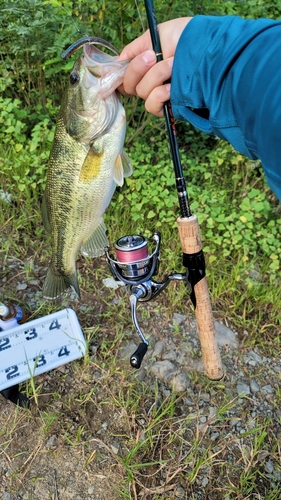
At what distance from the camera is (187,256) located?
1.70m

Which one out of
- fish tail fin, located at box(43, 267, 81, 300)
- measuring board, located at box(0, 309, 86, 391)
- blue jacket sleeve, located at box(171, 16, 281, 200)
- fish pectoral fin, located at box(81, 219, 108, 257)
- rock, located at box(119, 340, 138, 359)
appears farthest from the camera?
rock, located at box(119, 340, 138, 359)

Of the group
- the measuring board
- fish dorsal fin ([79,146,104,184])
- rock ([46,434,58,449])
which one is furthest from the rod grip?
rock ([46,434,58,449])

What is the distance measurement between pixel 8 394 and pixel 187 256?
4.05 ft

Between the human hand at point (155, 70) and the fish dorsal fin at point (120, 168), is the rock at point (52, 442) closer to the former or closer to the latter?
the fish dorsal fin at point (120, 168)

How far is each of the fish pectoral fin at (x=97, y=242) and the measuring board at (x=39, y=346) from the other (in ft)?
2.15

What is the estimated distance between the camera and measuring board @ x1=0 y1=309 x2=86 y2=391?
7.06 feet

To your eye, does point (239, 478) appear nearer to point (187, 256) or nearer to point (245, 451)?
point (245, 451)

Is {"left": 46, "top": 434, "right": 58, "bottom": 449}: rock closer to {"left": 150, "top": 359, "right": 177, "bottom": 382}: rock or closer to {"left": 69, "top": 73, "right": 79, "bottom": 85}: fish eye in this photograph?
{"left": 150, "top": 359, "right": 177, "bottom": 382}: rock

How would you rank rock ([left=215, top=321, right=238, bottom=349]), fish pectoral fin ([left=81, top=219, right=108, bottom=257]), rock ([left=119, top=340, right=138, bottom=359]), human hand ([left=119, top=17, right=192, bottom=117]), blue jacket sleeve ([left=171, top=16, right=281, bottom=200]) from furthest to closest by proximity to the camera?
rock ([left=215, top=321, right=238, bottom=349]) < rock ([left=119, top=340, right=138, bottom=359]) < fish pectoral fin ([left=81, top=219, right=108, bottom=257]) < human hand ([left=119, top=17, right=192, bottom=117]) < blue jacket sleeve ([left=171, top=16, right=281, bottom=200])

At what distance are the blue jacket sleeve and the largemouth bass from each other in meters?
0.27

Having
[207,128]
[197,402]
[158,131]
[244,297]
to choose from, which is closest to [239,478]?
[197,402]

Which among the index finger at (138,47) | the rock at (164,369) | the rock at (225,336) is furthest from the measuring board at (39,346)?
the index finger at (138,47)

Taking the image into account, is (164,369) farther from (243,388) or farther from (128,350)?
(243,388)

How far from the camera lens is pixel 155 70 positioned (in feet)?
4.42
